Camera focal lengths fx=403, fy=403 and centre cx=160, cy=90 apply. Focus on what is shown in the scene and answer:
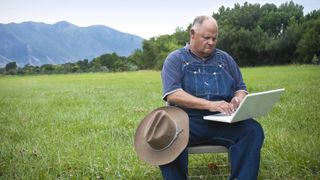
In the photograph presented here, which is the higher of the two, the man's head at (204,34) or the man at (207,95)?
the man's head at (204,34)

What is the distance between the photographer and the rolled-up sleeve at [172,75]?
4434 millimetres

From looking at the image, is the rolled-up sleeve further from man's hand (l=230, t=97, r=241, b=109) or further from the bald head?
A: man's hand (l=230, t=97, r=241, b=109)

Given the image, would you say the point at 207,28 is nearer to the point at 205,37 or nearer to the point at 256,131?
the point at 205,37

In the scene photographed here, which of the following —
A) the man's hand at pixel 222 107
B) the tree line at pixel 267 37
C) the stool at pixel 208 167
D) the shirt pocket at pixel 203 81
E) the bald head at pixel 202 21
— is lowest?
the stool at pixel 208 167

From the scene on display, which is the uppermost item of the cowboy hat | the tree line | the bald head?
the tree line

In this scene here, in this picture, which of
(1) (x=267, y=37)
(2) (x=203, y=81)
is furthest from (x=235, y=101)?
(1) (x=267, y=37)

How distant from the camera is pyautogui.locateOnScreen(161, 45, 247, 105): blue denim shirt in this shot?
4496 mm

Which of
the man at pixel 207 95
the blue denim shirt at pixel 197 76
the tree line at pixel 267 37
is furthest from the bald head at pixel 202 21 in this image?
the tree line at pixel 267 37

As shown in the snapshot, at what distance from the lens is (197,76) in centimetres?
454

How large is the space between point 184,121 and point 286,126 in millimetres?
3935

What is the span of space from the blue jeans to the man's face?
78 cm

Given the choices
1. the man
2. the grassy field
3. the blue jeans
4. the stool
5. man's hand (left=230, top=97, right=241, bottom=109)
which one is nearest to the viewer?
the blue jeans

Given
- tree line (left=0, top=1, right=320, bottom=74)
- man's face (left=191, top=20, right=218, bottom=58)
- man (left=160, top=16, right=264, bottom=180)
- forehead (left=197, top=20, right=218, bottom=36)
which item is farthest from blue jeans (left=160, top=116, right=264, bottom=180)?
tree line (left=0, top=1, right=320, bottom=74)

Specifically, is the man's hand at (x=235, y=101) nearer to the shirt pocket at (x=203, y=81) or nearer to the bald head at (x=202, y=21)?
the shirt pocket at (x=203, y=81)
